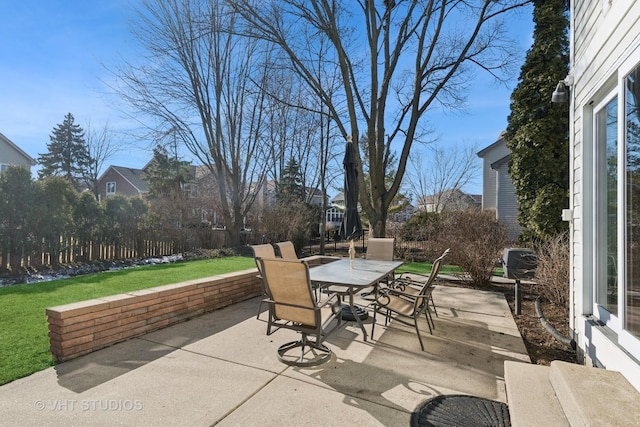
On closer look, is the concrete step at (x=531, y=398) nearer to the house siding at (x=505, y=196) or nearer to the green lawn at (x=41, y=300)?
the green lawn at (x=41, y=300)

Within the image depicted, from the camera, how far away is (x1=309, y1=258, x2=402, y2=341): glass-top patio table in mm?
3695

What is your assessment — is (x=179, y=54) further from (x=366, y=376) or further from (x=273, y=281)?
(x=366, y=376)

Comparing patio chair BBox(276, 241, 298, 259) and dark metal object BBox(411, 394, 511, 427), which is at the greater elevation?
patio chair BBox(276, 241, 298, 259)

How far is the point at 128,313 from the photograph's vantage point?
147 inches

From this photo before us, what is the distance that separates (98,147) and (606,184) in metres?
33.7

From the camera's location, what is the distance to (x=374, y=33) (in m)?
9.38

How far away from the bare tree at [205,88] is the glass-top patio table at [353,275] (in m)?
9.18

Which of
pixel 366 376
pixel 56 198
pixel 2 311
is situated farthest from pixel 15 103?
pixel 366 376

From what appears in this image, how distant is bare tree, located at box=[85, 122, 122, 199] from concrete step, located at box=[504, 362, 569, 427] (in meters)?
30.9

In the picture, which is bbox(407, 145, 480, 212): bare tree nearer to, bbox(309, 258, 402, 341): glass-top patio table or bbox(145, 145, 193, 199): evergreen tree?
bbox(145, 145, 193, 199): evergreen tree

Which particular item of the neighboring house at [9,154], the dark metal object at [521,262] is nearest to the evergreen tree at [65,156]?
the neighboring house at [9,154]

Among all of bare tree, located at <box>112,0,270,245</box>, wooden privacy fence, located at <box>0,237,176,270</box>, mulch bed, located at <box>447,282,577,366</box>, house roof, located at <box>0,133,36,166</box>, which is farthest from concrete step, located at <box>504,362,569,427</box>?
house roof, located at <box>0,133,36,166</box>

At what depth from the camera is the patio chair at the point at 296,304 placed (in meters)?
2.96

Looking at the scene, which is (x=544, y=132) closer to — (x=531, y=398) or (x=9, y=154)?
(x=531, y=398)
